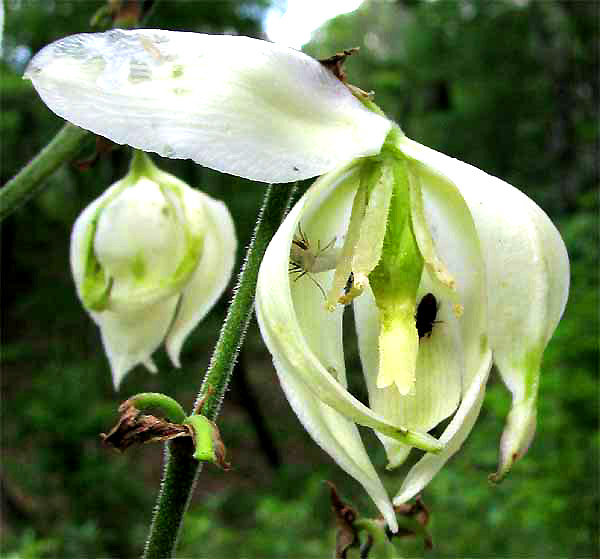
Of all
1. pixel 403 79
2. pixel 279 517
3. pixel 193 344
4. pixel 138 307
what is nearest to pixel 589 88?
pixel 403 79

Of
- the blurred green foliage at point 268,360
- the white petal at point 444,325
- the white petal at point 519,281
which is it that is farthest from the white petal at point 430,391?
the blurred green foliage at point 268,360

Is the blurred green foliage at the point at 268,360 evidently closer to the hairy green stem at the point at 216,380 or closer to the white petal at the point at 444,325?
the hairy green stem at the point at 216,380

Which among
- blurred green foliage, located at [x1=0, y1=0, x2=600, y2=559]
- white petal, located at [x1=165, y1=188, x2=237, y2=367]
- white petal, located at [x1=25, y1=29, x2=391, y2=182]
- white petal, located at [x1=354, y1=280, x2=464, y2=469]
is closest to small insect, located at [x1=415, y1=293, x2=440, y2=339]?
white petal, located at [x1=354, y1=280, x2=464, y2=469]

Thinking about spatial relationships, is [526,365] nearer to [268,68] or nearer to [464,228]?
[464,228]

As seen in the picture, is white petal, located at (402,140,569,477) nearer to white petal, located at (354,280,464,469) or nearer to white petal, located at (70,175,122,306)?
white petal, located at (354,280,464,469)

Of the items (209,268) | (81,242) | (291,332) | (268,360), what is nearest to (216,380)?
(291,332)

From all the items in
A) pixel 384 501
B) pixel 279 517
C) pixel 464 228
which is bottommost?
pixel 279 517
